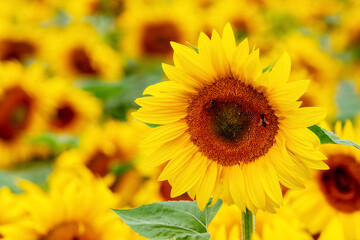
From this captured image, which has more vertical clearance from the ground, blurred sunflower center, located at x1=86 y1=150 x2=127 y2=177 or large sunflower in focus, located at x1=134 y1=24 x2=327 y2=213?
large sunflower in focus, located at x1=134 y1=24 x2=327 y2=213

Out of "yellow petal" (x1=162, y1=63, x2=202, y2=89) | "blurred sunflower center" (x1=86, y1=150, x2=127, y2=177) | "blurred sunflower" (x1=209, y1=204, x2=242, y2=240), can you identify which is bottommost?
"blurred sunflower center" (x1=86, y1=150, x2=127, y2=177)

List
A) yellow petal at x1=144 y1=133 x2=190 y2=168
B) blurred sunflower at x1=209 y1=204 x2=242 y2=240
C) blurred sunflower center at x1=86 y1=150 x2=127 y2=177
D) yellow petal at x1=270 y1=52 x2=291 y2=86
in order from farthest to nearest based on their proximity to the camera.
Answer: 1. blurred sunflower center at x1=86 y1=150 x2=127 y2=177
2. blurred sunflower at x1=209 y1=204 x2=242 y2=240
3. yellow petal at x1=144 y1=133 x2=190 y2=168
4. yellow petal at x1=270 y1=52 x2=291 y2=86

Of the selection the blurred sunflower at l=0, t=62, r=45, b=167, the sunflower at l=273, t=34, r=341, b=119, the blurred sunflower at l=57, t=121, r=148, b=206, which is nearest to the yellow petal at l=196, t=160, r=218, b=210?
the blurred sunflower at l=57, t=121, r=148, b=206

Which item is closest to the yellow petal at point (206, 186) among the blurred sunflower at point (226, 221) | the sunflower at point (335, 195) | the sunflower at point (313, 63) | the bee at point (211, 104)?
the bee at point (211, 104)

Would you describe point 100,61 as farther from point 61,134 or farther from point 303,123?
point 303,123

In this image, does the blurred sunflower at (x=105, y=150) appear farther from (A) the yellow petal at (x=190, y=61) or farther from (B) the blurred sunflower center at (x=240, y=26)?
(B) the blurred sunflower center at (x=240, y=26)

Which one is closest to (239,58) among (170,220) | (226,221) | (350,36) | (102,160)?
(170,220)

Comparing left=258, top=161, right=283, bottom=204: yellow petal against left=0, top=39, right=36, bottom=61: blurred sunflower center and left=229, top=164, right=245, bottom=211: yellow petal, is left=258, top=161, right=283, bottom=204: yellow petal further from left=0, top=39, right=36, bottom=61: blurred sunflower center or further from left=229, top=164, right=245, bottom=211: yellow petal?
left=0, top=39, right=36, bottom=61: blurred sunflower center
